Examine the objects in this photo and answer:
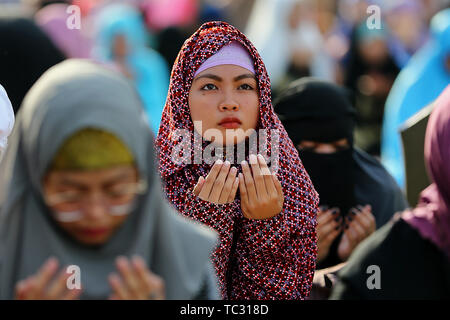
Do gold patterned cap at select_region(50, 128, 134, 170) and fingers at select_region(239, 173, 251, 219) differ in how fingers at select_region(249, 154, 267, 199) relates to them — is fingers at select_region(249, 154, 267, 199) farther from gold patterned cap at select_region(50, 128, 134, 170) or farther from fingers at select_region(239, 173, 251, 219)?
gold patterned cap at select_region(50, 128, 134, 170)

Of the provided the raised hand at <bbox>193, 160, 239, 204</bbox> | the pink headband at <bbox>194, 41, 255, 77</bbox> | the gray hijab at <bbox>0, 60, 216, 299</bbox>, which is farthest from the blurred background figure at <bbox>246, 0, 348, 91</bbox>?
the gray hijab at <bbox>0, 60, 216, 299</bbox>

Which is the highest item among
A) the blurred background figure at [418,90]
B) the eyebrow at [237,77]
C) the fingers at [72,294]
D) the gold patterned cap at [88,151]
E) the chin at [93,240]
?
the blurred background figure at [418,90]

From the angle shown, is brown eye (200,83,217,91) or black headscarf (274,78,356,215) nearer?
brown eye (200,83,217,91)

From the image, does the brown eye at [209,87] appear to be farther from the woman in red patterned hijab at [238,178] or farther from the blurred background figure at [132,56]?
the blurred background figure at [132,56]

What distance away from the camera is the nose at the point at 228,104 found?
3232mm

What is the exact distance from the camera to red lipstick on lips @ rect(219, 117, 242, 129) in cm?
323

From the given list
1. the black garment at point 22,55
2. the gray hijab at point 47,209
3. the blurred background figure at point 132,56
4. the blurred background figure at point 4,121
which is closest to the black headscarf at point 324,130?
the black garment at point 22,55

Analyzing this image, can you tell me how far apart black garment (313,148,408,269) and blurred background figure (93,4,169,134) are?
10.3 ft

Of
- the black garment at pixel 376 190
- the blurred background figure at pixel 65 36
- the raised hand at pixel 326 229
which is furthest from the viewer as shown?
the blurred background figure at pixel 65 36

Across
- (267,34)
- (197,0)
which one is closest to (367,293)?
(267,34)

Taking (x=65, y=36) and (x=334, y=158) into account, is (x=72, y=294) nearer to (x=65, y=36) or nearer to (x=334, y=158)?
(x=334, y=158)

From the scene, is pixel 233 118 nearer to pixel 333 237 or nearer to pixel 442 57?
pixel 333 237

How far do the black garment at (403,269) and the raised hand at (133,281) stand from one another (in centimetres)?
60

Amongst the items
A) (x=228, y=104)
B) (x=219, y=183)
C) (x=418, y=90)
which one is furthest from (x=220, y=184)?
(x=418, y=90)
